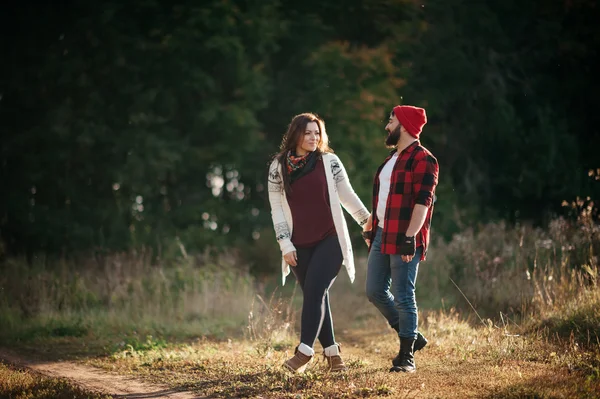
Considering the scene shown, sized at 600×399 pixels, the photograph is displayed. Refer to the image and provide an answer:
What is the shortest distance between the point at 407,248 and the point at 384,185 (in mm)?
603

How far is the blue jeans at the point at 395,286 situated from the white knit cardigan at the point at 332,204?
20 cm

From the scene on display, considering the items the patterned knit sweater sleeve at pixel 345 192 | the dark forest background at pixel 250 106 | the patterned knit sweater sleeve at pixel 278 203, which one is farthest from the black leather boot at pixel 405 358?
the dark forest background at pixel 250 106

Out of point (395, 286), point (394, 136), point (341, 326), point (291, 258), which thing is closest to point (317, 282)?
point (291, 258)

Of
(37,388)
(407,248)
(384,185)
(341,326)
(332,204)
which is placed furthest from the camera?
(341,326)

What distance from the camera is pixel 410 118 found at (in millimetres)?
5742

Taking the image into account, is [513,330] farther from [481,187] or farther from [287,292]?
[481,187]

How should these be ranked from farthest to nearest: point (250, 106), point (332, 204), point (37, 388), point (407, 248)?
point (250, 106), point (332, 204), point (407, 248), point (37, 388)

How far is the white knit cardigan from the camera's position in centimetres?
571

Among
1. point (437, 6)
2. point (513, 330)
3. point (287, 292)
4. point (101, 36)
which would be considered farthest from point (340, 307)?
point (437, 6)

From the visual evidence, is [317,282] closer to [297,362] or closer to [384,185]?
[297,362]

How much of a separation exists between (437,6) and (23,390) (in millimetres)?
13741

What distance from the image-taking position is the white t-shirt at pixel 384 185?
229 inches

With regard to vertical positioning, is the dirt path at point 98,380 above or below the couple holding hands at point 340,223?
below

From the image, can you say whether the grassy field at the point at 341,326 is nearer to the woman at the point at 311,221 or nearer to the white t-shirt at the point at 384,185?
the woman at the point at 311,221
